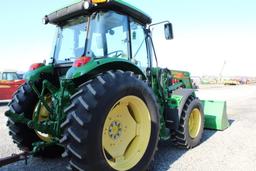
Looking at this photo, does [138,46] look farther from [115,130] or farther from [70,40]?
[115,130]

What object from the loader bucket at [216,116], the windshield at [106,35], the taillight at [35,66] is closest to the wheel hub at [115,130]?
the windshield at [106,35]

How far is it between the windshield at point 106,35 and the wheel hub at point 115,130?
994 millimetres

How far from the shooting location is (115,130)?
357 cm

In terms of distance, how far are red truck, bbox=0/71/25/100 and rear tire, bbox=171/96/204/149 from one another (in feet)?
35.9

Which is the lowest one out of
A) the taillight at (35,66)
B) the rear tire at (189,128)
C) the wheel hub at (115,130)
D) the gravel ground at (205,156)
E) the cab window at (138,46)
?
the gravel ground at (205,156)

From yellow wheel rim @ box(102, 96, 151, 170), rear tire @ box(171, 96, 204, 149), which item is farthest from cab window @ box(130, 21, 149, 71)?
rear tire @ box(171, 96, 204, 149)

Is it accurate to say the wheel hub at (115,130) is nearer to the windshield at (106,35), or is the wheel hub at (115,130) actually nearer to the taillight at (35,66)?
the windshield at (106,35)

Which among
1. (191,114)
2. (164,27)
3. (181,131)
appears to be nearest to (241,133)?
(191,114)

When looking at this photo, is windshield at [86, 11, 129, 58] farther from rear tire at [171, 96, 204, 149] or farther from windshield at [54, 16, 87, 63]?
rear tire at [171, 96, 204, 149]

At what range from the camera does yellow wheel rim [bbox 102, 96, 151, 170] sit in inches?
138

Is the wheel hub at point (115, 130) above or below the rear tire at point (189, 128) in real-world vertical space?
above

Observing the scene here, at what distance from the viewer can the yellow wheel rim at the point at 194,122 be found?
5584 mm

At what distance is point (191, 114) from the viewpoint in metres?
5.61

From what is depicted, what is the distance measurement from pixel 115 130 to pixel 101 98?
2.24ft
